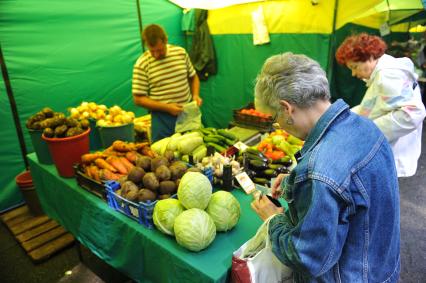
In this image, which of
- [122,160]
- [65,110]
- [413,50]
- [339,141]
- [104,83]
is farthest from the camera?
[413,50]

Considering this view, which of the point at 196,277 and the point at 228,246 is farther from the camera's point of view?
the point at 228,246

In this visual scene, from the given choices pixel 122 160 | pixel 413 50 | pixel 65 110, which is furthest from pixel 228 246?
pixel 413 50

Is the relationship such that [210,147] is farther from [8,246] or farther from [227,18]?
[227,18]

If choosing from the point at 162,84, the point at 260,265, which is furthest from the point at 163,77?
the point at 260,265

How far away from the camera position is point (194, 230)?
4.49ft

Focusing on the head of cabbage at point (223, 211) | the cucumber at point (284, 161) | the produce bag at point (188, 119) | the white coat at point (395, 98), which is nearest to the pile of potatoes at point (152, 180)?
the head of cabbage at point (223, 211)

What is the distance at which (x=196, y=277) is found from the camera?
52.4 inches

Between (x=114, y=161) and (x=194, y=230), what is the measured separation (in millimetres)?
957

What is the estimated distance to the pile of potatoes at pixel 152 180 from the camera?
5.51 ft

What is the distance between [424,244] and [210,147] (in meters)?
2.35

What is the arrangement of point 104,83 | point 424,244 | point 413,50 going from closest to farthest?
point 424,244
point 104,83
point 413,50

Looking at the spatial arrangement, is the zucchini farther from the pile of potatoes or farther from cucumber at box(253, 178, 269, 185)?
the pile of potatoes

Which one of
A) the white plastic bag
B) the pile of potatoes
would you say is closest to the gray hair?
the pile of potatoes

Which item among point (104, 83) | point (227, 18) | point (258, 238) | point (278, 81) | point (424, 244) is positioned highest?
point (227, 18)
